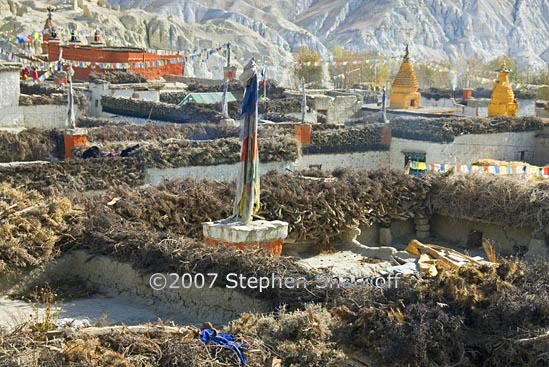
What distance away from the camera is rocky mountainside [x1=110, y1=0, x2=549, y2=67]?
154500mm

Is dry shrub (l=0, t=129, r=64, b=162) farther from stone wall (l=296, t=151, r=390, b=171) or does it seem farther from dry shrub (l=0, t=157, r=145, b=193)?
stone wall (l=296, t=151, r=390, b=171)

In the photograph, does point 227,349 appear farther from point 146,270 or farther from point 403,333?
point 146,270

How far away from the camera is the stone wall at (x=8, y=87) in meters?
33.1

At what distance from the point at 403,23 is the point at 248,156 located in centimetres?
15364

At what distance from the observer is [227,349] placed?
33.4 ft

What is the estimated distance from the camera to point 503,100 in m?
36.7

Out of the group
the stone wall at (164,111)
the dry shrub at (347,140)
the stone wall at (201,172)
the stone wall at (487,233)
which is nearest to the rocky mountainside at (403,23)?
the stone wall at (164,111)

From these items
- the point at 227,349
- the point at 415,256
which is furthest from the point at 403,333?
the point at 415,256

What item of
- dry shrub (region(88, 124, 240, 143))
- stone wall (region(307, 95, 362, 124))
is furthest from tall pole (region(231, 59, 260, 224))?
stone wall (region(307, 95, 362, 124))

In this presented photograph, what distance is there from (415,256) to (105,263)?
633 cm

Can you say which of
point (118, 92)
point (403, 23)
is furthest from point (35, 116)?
point (403, 23)

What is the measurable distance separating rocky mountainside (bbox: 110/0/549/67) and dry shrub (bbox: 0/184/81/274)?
5162 inches

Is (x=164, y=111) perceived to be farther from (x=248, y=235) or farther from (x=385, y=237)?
(x=248, y=235)

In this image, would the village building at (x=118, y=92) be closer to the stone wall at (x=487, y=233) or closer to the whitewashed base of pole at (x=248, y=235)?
the stone wall at (x=487, y=233)
